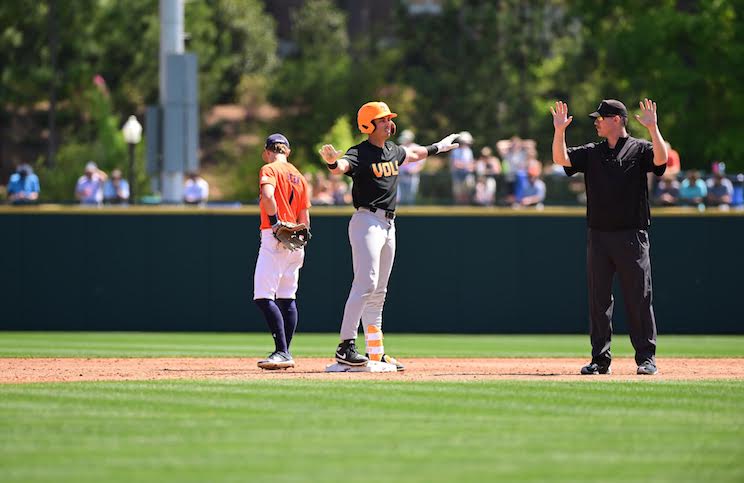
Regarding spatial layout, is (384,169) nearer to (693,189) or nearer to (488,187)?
(693,189)

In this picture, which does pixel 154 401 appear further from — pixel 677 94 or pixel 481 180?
pixel 677 94

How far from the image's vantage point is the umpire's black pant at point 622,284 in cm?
1145

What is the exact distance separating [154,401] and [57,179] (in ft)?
106

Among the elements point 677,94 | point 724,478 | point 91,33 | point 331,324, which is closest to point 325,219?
point 331,324

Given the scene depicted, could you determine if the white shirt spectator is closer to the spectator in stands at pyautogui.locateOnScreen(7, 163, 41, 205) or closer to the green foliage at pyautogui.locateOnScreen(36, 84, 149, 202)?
the spectator in stands at pyautogui.locateOnScreen(7, 163, 41, 205)

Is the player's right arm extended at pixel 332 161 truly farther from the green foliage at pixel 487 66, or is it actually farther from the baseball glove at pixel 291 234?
the green foliage at pixel 487 66

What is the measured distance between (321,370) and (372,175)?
5.68ft

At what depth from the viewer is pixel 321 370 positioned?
12.1m

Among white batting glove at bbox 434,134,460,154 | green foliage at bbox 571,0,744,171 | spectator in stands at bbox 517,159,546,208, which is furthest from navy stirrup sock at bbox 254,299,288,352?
green foliage at bbox 571,0,744,171

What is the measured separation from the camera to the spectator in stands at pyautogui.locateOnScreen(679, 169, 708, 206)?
21.8 m

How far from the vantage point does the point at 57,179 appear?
40719 mm

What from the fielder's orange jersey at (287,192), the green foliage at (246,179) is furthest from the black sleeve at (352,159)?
the green foliage at (246,179)

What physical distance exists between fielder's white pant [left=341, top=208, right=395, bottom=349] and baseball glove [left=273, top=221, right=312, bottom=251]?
Answer: 1.46 ft

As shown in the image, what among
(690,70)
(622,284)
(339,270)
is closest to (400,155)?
(622,284)
